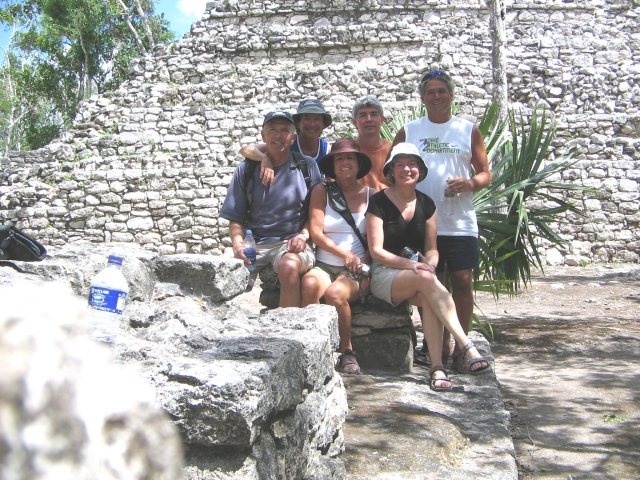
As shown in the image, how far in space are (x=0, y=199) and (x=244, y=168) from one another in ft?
28.9

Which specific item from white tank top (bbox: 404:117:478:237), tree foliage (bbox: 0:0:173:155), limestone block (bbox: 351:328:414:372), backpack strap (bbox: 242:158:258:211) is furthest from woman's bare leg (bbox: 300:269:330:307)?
tree foliage (bbox: 0:0:173:155)

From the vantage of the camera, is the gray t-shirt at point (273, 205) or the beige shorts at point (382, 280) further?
the gray t-shirt at point (273, 205)

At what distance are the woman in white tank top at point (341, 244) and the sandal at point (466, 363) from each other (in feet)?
2.10

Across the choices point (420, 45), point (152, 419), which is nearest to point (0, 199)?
point (420, 45)

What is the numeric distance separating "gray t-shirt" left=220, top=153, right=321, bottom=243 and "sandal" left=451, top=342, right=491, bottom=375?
122 centimetres

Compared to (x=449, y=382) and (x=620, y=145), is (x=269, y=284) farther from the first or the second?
(x=620, y=145)

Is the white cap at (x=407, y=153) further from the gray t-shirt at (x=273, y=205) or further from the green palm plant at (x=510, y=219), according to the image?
the green palm plant at (x=510, y=219)

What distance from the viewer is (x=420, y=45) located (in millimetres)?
13328

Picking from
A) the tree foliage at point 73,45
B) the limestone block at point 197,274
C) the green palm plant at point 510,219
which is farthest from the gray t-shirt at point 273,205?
the tree foliage at point 73,45

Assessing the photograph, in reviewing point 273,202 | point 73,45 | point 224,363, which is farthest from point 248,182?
point 73,45

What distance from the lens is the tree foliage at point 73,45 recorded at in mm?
21641

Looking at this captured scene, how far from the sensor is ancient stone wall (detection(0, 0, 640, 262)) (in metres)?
11.2

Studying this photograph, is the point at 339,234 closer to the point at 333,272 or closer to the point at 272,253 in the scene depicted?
the point at 333,272

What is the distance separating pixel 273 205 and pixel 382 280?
814 millimetres
